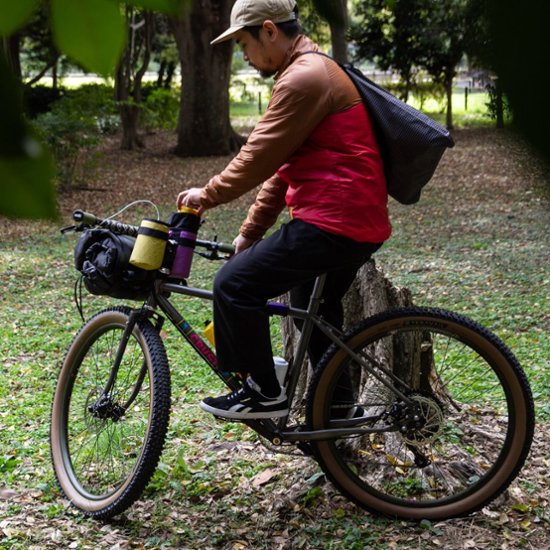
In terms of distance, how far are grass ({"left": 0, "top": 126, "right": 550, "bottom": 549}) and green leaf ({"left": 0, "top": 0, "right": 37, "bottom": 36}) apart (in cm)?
12

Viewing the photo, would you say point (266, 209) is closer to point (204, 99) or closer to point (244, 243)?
point (244, 243)

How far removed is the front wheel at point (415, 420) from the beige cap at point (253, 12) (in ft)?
3.37

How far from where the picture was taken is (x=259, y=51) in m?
2.69

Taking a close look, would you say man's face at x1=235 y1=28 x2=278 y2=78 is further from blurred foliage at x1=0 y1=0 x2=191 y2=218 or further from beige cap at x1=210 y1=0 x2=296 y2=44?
blurred foliage at x1=0 y1=0 x2=191 y2=218

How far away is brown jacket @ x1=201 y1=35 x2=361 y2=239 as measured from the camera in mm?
2680

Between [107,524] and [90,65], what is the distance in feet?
10.0

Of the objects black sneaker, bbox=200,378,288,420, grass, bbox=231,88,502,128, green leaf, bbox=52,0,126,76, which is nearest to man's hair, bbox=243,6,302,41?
grass, bbox=231,88,502,128

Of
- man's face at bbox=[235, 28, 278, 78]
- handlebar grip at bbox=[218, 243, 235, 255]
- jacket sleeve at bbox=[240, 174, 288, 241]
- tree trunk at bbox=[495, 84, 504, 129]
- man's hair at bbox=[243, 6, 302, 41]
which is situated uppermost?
man's hair at bbox=[243, 6, 302, 41]

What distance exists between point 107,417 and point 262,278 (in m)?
1.04

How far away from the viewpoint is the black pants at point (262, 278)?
283 centimetres

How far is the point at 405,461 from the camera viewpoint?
11.0ft

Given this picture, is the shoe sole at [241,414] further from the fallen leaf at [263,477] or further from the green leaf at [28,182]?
the green leaf at [28,182]

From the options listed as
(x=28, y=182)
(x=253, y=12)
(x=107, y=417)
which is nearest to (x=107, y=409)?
(x=107, y=417)

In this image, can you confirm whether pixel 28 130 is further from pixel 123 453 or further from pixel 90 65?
pixel 123 453
